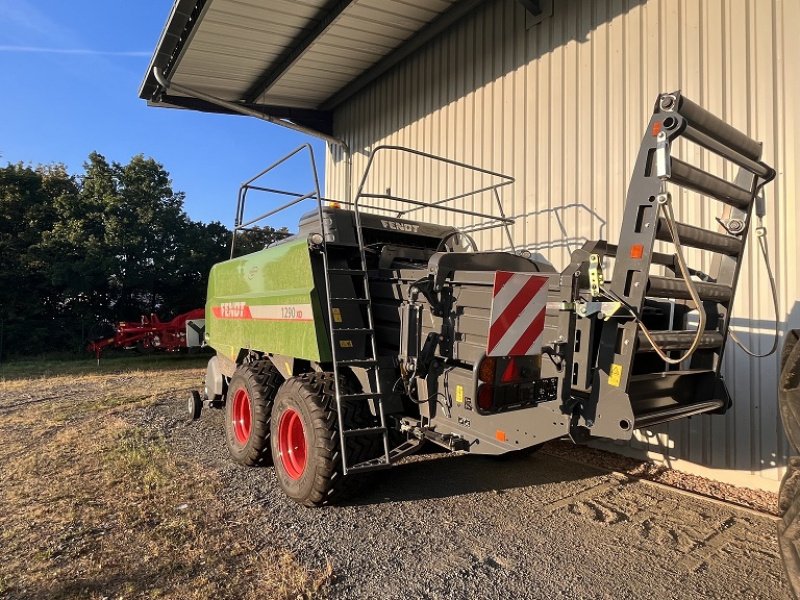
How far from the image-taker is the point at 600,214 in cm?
604

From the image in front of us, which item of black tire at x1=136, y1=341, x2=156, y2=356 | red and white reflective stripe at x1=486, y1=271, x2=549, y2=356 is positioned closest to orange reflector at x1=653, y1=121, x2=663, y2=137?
red and white reflective stripe at x1=486, y1=271, x2=549, y2=356

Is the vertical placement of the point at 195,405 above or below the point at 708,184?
below

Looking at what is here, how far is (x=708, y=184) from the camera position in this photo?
3150 millimetres

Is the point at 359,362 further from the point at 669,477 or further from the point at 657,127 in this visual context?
the point at 669,477

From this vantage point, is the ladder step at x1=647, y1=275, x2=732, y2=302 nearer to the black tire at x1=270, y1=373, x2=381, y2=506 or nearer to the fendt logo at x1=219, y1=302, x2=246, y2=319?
the black tire at x1=270, y1=373, x2=381, y2=506

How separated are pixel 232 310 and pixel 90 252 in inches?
507

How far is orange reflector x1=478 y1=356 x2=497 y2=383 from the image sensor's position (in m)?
3.36

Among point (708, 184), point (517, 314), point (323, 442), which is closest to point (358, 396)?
point (323, 442)

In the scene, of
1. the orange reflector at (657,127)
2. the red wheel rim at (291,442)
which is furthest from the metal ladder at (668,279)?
the red wheel rim at (291,442)

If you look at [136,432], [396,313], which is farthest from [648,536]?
[136,432]

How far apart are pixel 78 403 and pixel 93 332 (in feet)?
33.1

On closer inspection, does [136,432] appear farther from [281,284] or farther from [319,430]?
[319,430]

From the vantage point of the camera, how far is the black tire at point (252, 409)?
489 cm

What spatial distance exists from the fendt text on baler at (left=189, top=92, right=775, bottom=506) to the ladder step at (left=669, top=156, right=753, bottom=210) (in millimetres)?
11
